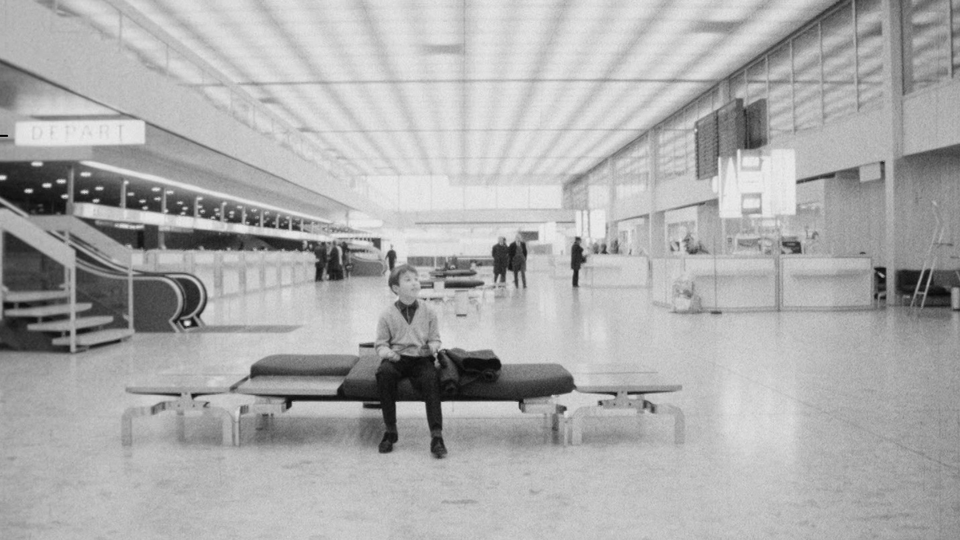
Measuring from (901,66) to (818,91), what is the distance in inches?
150

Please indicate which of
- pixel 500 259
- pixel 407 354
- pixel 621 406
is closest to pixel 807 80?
pixel 500 259

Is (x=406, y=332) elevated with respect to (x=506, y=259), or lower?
lower

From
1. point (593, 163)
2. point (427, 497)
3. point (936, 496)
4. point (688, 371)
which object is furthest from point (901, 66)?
point (593, 163)

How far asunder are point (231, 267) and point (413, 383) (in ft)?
Answer: 61.7

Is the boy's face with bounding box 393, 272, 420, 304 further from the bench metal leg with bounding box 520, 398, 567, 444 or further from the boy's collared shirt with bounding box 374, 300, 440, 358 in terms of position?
the bench metal leg with bounding box 520, 398, 567, 444

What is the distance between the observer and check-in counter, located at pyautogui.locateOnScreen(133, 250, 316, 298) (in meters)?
16.6

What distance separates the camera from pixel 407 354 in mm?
4824

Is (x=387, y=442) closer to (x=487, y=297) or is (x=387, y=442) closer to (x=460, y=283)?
(x=460, y=283)

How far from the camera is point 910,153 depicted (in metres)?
16.2

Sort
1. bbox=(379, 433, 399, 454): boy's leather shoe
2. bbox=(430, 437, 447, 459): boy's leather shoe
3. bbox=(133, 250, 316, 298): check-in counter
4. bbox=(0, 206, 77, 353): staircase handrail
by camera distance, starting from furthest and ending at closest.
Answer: bbox=(133, 250, 316, 298): check-in counter → bbox=(0, 206, 77, 353): staircase handrail → bbox=(379, 433, 399, 454): boy's leather shoe → bbox=(430, 437, 447, 459): boy's leather shoe

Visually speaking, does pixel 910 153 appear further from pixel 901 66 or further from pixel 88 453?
pixel 88 453

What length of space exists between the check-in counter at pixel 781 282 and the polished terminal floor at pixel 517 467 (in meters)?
7.58

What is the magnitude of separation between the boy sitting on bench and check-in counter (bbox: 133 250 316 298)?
1112 cm

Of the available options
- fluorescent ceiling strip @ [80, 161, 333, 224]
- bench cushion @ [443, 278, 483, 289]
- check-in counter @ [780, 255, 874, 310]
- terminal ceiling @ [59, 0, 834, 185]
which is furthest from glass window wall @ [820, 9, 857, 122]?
fluorescent ceiling strip @ [80, 161, 333, 224]
